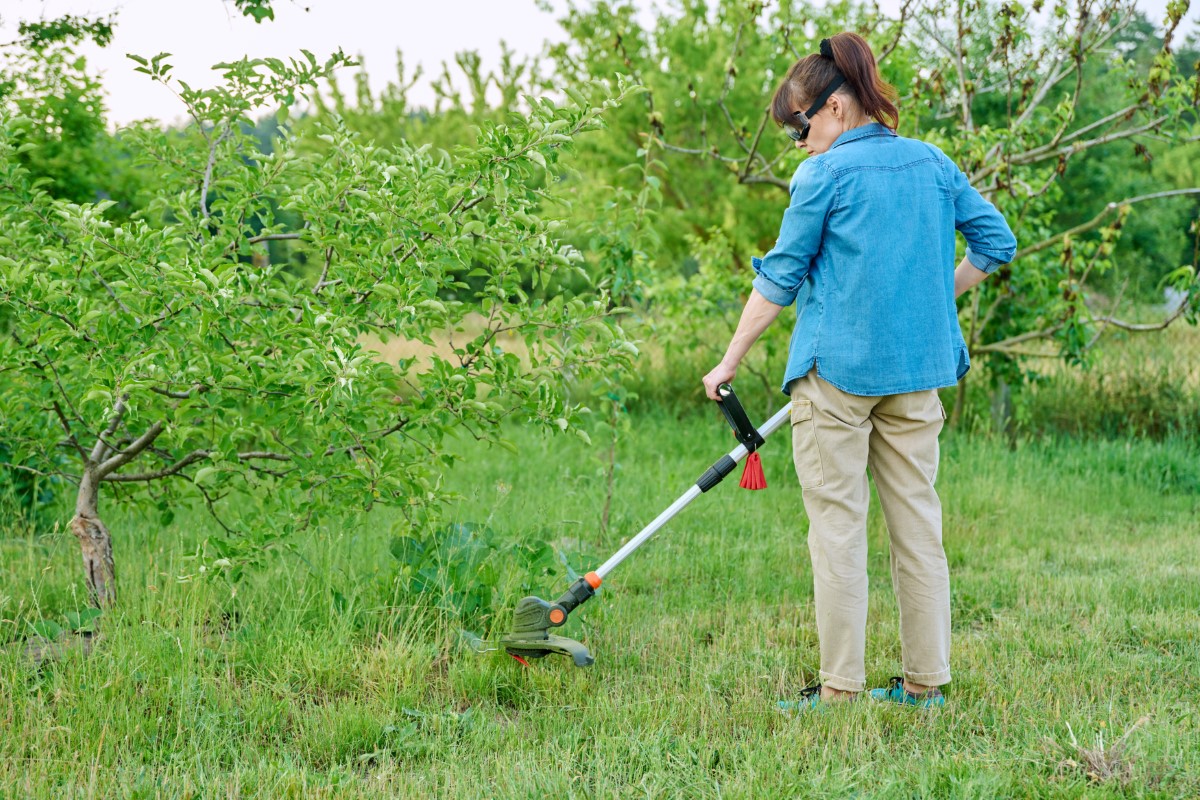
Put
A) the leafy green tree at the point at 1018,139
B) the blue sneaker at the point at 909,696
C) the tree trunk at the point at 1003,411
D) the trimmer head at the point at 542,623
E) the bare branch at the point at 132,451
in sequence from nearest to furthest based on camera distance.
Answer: the blue sneaker at the point at 909,696 → the trimmer head at the point at 542,623 → the bare branch at the point at 132,451 → the leafy green tree at the point at 1018,139 → the tree trunk at the point at 1003,411

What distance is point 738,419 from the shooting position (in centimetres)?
316

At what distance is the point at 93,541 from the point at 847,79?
3017mm

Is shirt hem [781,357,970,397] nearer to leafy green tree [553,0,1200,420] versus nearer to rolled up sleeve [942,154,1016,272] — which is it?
rolled up sleeve [942,154,1016,272]

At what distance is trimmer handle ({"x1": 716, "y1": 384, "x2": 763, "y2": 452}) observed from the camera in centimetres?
306

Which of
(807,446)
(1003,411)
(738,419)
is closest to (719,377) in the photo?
(738,419)

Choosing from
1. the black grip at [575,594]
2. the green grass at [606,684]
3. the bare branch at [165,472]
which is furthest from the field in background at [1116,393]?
the black grip at [575,594]

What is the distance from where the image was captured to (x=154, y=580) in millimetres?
3875

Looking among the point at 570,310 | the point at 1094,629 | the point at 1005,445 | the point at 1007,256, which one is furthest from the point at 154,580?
the point at 1005,445

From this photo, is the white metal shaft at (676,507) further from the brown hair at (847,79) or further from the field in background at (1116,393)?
the field in background at (1116,393)

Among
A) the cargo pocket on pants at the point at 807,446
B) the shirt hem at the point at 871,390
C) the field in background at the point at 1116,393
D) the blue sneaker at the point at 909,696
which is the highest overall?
the shirt hem at the point at 871,390

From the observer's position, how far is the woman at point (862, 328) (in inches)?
114

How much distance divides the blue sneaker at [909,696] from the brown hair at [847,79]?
5.50 ft

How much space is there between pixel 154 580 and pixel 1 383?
3.53ft

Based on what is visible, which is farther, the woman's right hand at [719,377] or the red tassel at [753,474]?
the red tassel at [753,474]
